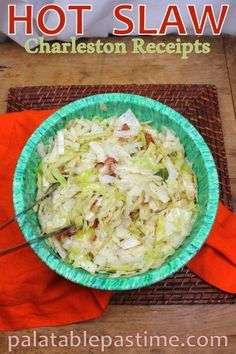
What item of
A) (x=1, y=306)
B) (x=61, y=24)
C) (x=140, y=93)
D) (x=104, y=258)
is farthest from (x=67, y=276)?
(x=61, y=24)

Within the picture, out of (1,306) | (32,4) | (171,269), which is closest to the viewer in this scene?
(171,269)

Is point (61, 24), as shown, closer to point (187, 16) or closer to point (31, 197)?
point (187, 16)

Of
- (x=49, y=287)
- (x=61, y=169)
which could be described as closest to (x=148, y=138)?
(x=61, y=169)

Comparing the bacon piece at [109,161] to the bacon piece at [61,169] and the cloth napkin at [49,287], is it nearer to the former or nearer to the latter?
the bacon piece at [61,169]

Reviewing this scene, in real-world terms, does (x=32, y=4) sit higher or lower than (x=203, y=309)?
higher

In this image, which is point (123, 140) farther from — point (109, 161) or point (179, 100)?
point (179, 100)

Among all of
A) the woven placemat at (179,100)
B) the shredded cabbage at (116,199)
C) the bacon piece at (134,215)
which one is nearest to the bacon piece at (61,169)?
the shredded cabbage at (116,199)

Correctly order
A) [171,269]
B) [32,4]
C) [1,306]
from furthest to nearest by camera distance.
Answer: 1. [32,4]
2. [1,306]
3. [171,269]
